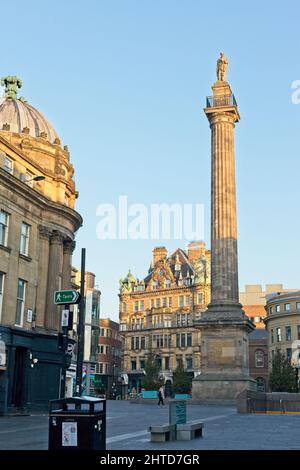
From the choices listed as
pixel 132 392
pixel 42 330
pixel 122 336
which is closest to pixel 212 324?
pixel 42 330

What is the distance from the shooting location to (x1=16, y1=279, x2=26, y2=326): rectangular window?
1366 inches

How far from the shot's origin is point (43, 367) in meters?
36.0

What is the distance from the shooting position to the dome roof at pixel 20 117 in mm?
44000

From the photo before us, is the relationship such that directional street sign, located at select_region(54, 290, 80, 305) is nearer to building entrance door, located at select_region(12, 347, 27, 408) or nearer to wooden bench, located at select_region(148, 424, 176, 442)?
wooden bench, located at select_region(148, 424, 176, 442)

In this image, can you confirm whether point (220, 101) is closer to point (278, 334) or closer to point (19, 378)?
point (19, 378)

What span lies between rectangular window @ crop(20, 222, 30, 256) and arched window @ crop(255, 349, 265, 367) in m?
81.6

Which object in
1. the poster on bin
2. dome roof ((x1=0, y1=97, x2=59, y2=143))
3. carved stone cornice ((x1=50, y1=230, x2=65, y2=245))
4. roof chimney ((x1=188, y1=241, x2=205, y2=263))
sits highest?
roof chimney ((x1=188, y1=241, x2=205, y2=263))

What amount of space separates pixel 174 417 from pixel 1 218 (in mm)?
19348

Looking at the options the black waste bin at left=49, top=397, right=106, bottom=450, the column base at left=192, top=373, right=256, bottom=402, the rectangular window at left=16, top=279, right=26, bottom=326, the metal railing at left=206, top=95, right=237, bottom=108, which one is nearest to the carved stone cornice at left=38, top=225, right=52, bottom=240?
the rectangular window at left=16, top=279, right=26, bottom=326

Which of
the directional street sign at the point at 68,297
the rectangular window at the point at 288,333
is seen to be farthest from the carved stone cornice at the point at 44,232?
the rectangular window at the point at 288,333

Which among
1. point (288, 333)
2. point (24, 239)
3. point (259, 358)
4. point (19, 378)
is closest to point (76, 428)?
point (19, 378)

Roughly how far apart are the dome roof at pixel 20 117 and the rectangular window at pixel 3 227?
11012 mm

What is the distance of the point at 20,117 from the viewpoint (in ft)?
148

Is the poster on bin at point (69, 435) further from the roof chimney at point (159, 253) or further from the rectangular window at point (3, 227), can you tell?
the roof chimney at point (159, 253)
